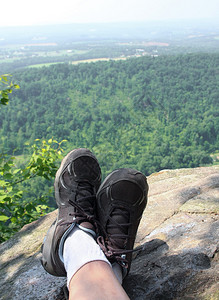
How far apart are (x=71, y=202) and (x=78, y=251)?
419 millimetres

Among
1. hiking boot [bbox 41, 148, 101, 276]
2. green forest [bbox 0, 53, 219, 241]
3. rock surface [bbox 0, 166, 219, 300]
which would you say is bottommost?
green forest [bbox 0, 53, 219, 241]

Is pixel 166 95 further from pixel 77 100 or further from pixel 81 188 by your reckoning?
pixel 81 188

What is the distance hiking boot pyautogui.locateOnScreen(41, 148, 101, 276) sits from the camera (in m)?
1.50

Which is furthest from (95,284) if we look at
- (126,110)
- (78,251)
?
(126,110)

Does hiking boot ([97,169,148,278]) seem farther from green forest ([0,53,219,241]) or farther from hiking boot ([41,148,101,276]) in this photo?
green forest ([0,53,219,241])

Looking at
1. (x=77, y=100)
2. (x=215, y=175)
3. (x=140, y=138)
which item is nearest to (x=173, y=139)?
(x=140, y=138)

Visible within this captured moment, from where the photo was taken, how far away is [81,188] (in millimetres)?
1892

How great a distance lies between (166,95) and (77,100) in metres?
18.8

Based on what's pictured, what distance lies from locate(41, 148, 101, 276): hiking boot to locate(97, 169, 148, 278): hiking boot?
3.2 inches

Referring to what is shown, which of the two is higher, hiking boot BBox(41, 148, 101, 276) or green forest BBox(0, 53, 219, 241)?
hiking boot BBox(41, 148, 101, 276)

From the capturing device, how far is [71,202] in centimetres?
171

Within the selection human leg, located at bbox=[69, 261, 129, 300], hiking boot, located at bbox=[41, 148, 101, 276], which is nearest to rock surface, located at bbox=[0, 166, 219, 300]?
hiking boot, located at bbox=[41, 148, 101, 276]

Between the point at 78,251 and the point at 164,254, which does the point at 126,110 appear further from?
the point at 78,251

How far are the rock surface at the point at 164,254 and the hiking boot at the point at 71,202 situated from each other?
8.7 inches
